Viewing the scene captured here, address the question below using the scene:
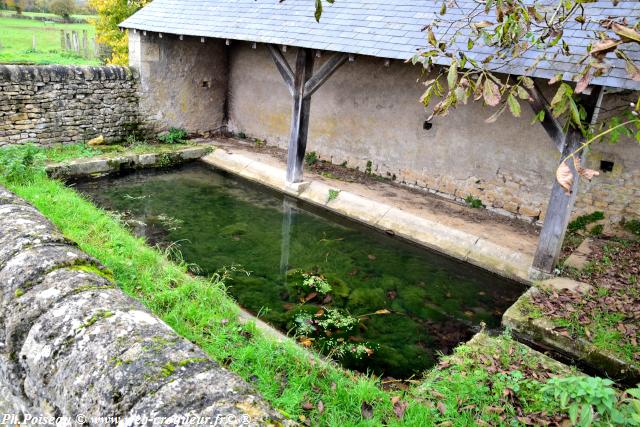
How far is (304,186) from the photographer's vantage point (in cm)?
818

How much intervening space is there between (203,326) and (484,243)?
4.12 metres

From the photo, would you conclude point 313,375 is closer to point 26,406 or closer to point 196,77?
point 26,406

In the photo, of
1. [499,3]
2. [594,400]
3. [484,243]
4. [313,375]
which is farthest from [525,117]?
[594,400]

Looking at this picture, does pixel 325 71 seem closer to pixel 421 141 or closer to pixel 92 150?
pixel 421 141

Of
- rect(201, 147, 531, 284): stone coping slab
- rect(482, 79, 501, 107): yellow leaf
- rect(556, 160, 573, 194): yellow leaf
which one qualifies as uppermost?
rect(482, 79, 501, 107): yellow leaf

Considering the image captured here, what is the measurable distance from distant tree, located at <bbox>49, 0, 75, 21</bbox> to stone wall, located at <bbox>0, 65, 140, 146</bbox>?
72.8 feet

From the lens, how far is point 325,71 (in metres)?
7.12

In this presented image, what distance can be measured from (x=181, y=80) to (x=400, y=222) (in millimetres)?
6132

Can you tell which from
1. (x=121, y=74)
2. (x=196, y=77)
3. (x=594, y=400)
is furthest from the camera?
(x=196, y=77)

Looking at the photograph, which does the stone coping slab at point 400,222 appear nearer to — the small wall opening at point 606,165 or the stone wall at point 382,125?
the stone wall at point 382,125

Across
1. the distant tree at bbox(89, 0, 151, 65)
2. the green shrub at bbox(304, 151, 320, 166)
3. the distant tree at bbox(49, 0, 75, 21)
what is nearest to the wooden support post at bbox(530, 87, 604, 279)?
the green shrub at bbox(304, 151, 320, 166)

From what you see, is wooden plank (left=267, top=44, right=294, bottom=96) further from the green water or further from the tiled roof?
the green water

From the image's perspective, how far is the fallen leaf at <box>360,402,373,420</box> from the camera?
9.68ft

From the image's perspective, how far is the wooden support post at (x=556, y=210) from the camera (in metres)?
5.00
